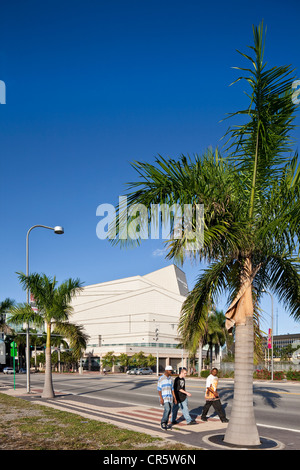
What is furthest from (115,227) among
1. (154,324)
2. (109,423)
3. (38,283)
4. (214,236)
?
(154,324)

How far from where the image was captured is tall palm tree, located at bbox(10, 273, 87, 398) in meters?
22.8

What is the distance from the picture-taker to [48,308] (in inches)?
906

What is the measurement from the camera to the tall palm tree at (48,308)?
2277 centimetres

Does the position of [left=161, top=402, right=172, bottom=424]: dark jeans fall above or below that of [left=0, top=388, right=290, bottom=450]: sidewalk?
above

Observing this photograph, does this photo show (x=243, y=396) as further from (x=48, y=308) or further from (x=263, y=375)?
(x=263, y=375)

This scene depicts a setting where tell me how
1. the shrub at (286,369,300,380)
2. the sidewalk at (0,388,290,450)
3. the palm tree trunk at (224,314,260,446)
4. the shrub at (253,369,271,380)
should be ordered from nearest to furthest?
the palm tree trunk at (224,314,260,446)
the sidewalk at (0,388,290,450)
the shrub at (286,369,300,380)
the shrub at (253,369,271,380)

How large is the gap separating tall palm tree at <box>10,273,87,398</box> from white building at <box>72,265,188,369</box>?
7320 centimetres

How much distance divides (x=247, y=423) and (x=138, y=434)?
2.70 metres

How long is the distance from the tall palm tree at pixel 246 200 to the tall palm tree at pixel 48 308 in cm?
1370

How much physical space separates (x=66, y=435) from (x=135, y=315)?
103 m

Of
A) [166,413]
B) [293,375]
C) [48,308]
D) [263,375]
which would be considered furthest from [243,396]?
[263,375]

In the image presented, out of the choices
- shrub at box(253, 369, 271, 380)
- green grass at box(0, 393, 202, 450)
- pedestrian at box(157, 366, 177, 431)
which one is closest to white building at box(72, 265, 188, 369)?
shrub at box(253, 369, 271, 380)

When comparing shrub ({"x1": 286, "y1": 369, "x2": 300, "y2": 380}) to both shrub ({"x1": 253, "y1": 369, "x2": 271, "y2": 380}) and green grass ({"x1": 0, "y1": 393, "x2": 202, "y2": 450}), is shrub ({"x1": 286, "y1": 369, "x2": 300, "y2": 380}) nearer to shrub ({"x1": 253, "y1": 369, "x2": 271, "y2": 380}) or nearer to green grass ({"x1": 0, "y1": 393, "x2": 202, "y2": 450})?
shrub ({"x1": 253, "y1": 369, "x2": 271, "y2": 380})
